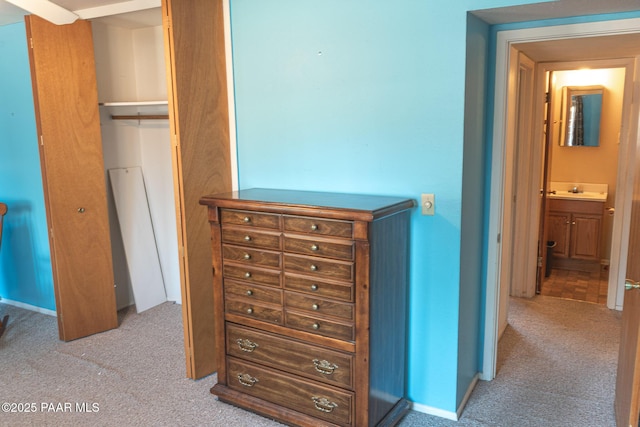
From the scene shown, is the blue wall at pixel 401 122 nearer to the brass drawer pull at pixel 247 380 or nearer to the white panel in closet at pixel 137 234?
the brass drawer pull at pixel 247 380

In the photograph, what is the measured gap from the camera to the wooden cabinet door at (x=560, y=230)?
511 centimetres

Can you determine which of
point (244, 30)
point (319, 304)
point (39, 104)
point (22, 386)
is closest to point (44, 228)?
point (39, 104)

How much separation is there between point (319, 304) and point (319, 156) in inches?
33.1

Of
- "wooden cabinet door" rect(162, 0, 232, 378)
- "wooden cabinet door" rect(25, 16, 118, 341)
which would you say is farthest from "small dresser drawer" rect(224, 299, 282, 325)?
"wooden cabinet door" rect(25, 16, 118, 341)

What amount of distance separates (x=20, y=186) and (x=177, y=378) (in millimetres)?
2244

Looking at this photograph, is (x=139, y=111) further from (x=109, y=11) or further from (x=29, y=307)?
(x=29, y=307)

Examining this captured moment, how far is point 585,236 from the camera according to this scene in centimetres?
505

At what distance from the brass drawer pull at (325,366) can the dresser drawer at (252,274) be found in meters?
0.41

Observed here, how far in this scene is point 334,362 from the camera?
235cm

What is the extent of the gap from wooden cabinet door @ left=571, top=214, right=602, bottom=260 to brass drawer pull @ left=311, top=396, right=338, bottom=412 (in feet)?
12.3

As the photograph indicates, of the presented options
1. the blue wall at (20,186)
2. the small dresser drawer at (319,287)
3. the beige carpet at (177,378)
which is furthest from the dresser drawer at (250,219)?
the blue wall at (20,186)

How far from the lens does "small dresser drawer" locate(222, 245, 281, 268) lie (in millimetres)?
2439

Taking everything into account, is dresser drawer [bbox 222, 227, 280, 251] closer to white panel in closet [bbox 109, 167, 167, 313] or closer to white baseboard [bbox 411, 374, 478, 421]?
white baseboard [bbox 411, 374, 478, 421]

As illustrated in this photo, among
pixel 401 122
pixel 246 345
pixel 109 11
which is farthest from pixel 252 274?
pixel 109 11
